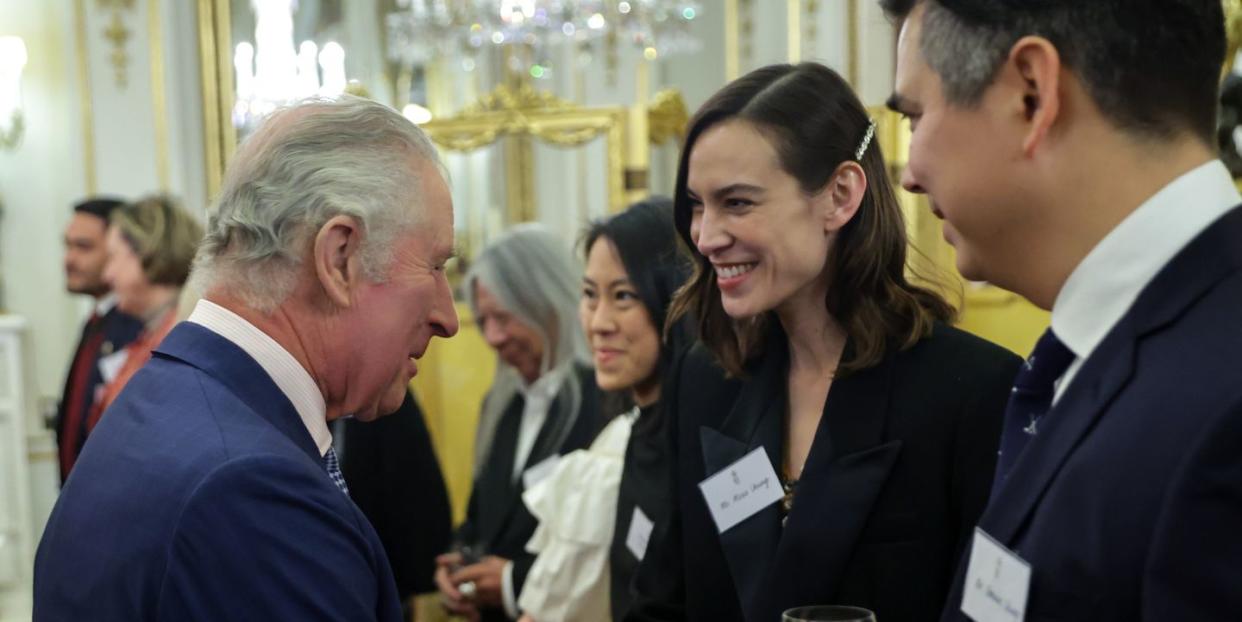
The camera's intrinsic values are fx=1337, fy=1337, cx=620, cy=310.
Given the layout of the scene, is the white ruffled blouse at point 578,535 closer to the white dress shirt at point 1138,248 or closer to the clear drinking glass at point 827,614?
the clear drinking glass at point 827,614

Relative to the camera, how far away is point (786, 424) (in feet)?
6.85

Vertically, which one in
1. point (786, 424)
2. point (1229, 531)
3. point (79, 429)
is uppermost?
point (1229, 531)

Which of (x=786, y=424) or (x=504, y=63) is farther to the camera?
(x=504, y=63)

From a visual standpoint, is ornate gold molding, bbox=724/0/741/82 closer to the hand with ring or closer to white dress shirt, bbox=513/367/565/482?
white dress shirt, bbox=513/367/565/482

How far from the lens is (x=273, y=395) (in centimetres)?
144

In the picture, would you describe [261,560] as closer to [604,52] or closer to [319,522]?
[319,522]

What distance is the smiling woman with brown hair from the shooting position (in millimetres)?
1879

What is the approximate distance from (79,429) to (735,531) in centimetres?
322

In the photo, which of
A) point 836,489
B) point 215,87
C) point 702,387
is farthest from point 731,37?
point 836,489

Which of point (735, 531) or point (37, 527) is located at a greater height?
point (735, 531)

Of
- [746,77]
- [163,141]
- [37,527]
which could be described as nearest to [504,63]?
[163,141]

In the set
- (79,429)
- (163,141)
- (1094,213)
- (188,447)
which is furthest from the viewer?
(163,141)

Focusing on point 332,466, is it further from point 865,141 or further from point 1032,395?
point 865,141

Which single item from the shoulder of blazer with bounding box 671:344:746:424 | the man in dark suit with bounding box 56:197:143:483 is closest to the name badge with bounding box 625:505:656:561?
the shoulder of blazer with bounding box 671:344:746:424
